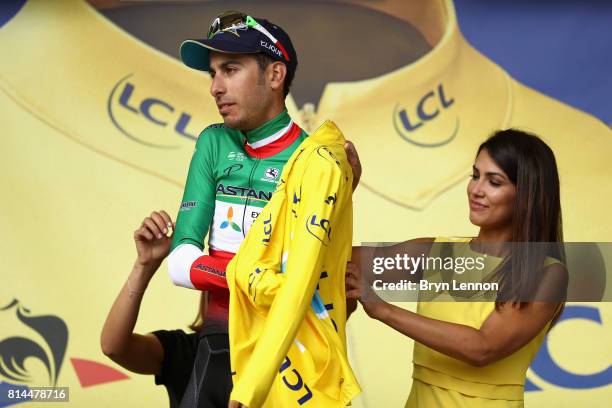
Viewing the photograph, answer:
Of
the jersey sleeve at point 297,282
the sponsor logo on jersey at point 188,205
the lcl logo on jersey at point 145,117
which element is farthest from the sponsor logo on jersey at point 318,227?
the lcl logo on jersey at point 145,117

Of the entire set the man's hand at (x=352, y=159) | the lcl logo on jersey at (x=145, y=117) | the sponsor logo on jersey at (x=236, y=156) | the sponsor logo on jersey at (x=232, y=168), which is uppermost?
the lcl logo on jersey at (x=145, y=117)

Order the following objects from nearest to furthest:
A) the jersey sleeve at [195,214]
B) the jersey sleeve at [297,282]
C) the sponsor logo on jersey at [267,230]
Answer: the jersey sleeve at [297,282]
the sponsor logo on jersey at [267,230]
the jersey sleeve at [195,214]

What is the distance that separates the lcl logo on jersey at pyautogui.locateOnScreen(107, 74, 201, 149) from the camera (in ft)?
14.4

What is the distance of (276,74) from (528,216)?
71 cm

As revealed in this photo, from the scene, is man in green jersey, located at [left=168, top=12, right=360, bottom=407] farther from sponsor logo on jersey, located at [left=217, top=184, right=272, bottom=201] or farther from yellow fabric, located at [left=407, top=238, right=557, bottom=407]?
yellow fabric, located at [left=407, top=238, right=557, bottom=407]

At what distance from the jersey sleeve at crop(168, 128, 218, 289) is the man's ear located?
0.67 ft

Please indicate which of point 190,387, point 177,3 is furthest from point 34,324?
point 190,387

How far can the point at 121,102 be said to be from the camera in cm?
443

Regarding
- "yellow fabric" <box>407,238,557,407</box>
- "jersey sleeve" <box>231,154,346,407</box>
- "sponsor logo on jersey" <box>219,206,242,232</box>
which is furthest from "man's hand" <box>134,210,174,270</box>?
"yellow fabric" <box>407,238,557,407</box>

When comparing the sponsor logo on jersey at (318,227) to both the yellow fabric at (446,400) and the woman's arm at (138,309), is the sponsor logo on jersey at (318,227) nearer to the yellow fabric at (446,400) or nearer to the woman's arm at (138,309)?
the woman's arm at (138,309)

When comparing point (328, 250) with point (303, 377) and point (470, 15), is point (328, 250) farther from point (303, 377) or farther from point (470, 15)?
point (470, 15)

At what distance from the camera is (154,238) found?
2449 millimetres

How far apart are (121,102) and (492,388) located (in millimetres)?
2465

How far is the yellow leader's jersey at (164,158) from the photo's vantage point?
425 centimetres
